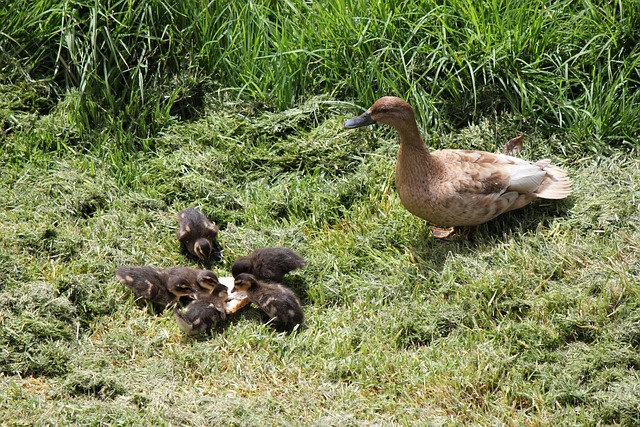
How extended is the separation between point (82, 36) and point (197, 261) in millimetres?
1939

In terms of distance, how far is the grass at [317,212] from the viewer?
199 inches

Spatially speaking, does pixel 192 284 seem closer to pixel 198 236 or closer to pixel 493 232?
pixel 198 236

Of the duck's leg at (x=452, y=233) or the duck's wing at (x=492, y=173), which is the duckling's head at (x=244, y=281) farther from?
the duck's wing at (x=492, y=173)

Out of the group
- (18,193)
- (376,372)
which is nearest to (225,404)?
(376,372)

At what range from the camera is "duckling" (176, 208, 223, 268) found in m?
5.91

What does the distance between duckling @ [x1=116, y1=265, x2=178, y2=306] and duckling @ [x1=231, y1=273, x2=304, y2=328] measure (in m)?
0.42

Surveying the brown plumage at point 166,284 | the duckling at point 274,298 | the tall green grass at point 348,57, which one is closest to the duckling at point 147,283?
the brown plumage at point 166,284

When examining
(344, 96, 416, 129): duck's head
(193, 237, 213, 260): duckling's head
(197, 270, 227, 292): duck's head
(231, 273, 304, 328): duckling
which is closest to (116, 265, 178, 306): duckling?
(197, 270, 227, 292): duck's head

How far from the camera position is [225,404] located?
16.1 feet

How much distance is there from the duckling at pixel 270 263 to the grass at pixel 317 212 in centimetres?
21

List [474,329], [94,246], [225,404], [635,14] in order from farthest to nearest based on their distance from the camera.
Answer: [635,14], [94,246], [474,329], [225,404]

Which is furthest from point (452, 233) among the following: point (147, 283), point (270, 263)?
point (147, 283)

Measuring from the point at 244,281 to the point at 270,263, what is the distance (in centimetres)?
21

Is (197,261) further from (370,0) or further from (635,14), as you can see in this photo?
(635,14)
